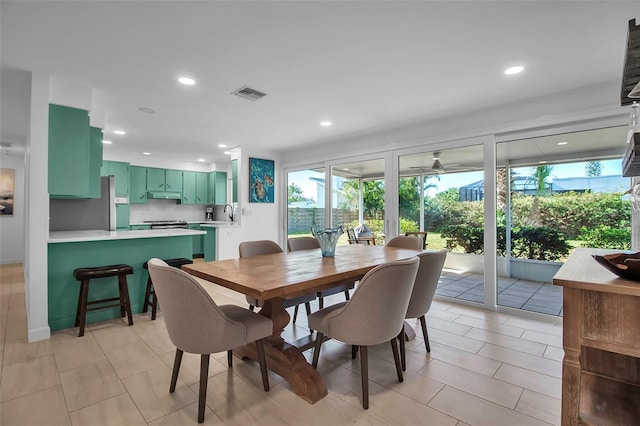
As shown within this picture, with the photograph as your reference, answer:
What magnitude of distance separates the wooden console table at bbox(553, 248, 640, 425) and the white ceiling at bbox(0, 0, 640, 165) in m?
1.70

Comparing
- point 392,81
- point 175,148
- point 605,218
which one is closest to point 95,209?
point 175,148

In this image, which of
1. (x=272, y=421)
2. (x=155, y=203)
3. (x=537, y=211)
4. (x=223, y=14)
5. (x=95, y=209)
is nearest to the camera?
(x=272, y=421)

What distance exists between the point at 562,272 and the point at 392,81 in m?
2.26

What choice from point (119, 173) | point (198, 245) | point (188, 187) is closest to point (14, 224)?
point (119, 173)

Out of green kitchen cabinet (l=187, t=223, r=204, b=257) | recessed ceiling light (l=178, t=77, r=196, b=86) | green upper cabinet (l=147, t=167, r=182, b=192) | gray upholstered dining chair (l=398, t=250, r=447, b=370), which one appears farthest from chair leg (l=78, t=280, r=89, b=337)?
green upper cabinet (l=147, t=167, r=182, b=192)

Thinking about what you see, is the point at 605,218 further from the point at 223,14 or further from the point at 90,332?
the point at 90,332

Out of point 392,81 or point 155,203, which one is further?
point 155,203

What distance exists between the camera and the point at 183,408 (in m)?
1.77

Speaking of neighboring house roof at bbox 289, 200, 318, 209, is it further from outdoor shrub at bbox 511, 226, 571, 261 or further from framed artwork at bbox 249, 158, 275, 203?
outdoor shrub at bbox 511, 226, 571, 261

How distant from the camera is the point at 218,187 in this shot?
754 centimetres

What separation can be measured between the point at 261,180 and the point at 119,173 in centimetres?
301

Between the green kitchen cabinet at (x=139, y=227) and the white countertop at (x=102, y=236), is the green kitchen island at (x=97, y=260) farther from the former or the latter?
the green kitchen cabinet at (x=139, y=227)

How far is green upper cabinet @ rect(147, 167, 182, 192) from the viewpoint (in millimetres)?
6805

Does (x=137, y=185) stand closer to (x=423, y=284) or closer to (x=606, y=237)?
(x=423, y=284)
